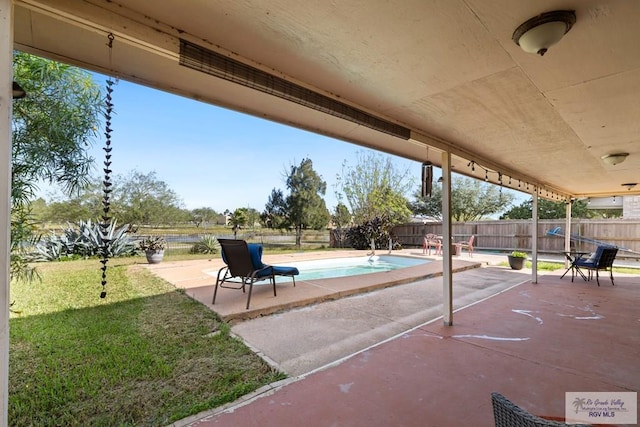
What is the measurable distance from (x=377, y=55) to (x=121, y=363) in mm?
3123

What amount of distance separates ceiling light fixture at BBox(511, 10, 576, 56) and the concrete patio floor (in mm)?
2227

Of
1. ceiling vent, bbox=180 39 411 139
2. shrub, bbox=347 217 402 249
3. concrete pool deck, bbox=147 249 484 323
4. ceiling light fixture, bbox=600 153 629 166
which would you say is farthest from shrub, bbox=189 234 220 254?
ceiling light fixture, bbox=600 153 629 166

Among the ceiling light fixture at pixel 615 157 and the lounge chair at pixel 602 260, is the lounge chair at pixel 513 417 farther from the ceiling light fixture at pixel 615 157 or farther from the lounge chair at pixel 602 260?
the lounge chair at pixel 602 260

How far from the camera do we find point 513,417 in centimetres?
83

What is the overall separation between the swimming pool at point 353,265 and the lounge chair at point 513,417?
7.18 metres

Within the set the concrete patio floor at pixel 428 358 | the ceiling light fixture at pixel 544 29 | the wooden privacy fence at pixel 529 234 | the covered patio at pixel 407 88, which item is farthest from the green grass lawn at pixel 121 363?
the wooden privacy fence at pixel 529 234

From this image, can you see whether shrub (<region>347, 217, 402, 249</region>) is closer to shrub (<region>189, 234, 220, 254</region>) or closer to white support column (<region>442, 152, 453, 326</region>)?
shrub (<region>189, 234, 220, 254</region>)

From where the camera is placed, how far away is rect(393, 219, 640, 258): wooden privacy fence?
10820 millimetres

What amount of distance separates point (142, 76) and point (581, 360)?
4330 millimetres

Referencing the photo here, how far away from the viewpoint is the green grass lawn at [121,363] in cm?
194

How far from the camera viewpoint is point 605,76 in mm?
2012

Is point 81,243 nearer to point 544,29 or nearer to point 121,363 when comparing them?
point 121,363

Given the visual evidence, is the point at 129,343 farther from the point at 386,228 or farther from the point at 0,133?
the point at 386,228

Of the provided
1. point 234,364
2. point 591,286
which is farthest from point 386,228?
point 234,364
